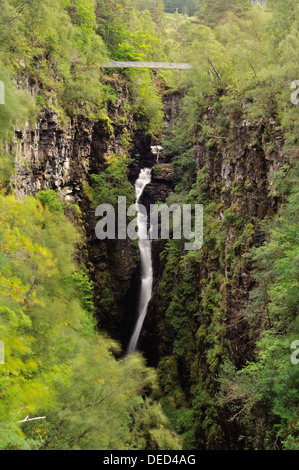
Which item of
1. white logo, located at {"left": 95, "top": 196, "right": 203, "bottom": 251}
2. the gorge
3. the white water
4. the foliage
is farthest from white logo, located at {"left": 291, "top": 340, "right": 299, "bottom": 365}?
the white water

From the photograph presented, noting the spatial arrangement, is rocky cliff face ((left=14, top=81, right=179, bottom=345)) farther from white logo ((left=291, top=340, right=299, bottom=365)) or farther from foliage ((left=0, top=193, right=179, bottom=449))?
white logo ((left=291, top=340, right=299, bottom=365))

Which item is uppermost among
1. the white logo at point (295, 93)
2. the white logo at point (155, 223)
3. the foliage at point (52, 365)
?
the white logo at point (295, 93)

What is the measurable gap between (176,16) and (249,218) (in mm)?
69026

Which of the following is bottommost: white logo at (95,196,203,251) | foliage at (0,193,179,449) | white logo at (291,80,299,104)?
foliage at (0,193,179,449)

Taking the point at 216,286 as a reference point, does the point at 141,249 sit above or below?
above

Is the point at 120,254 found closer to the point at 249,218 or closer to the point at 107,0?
the point at 249,218

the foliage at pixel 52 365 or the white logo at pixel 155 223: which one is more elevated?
the white logo at pixel 155 223

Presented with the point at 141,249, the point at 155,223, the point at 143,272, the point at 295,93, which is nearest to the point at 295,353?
the point at 295,93

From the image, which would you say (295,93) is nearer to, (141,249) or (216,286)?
(216,286)

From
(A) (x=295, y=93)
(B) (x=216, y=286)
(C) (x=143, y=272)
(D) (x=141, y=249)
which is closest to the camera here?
(A) (x=295, y=93)

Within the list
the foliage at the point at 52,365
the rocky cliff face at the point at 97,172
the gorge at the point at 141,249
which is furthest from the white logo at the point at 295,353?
the rocky cliff face at the point at 97,172

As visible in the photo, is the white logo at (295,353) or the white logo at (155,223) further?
the white logo at (155,223)

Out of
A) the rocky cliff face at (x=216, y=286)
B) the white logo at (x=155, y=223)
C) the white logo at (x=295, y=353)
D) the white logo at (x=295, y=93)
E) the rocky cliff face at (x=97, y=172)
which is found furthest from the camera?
the white logo at (x=155, y=223)

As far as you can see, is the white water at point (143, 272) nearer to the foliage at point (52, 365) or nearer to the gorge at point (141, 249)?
the gorge at point (141, 249)
